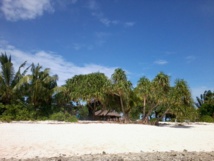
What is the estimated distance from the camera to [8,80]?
97.1 feet

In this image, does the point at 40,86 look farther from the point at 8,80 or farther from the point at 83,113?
the point at 83,113

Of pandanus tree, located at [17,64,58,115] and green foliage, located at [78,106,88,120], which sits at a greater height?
pandanus tree, located at [17,64,58,115]

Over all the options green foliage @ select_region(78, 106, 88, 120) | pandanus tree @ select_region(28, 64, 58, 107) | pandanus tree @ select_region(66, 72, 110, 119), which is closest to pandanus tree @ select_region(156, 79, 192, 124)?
pandanus tree @ select_region(66, 72, 110, 119)

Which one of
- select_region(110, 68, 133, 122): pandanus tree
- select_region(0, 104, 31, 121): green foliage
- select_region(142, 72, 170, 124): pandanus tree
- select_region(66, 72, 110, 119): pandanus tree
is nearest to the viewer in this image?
select_region(0, 104, 31, 121): green foliage

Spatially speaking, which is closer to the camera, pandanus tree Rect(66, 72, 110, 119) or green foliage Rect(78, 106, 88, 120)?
pandanus tree Rect(66, 72, 110, 119)

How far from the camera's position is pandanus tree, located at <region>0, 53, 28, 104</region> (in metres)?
29.2

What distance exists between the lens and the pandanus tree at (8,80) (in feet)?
95.7

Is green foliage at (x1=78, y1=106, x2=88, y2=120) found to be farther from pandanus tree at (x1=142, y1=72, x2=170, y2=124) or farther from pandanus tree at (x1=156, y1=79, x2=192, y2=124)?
pandanus tree at (x1=156, y1=79, x2=192, y2=124)

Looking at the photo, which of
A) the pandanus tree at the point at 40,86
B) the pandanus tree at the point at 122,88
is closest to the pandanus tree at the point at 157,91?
the pandanus tree at the point at 122,88

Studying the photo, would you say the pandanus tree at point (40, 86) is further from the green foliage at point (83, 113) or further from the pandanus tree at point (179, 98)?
the pandanus tree at point (179, 98)

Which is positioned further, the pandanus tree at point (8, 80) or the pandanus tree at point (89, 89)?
the pandanus tree at point (89, 89)

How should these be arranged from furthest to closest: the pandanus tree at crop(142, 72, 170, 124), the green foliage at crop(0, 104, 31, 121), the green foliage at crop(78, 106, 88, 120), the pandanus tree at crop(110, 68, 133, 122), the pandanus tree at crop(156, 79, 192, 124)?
the green foliage at crop(78, 106, 88, 120) < the pandanus tree at crop(110, 68, 133, 122) < the pandanus tree at crop(142, 72, 170, 124) < the pandanus tree at crop(156, 79, 192, 124) < the green foliage at crop(0, 104, 31, 121)

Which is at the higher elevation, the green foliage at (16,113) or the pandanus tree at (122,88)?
the pandanus tree at (122,88)

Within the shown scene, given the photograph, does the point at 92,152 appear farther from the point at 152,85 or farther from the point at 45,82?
the point at 45,82
